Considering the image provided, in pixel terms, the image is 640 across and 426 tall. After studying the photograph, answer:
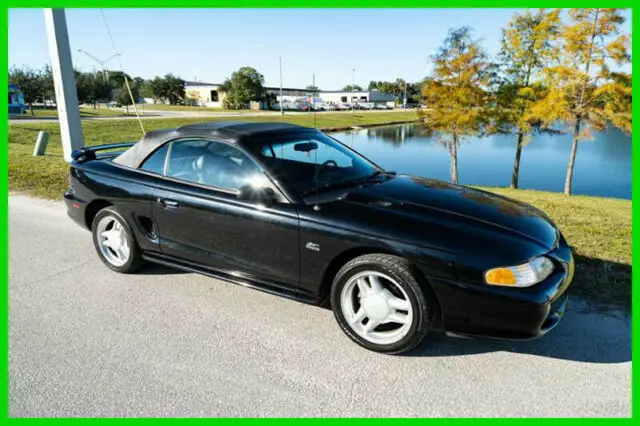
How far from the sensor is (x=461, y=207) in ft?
10.6

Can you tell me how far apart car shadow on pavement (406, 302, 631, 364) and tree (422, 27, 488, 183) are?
18121 mm

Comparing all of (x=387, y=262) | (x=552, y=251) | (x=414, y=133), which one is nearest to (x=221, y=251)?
(x=387, y=262)

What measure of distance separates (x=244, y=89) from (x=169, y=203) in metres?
67.8

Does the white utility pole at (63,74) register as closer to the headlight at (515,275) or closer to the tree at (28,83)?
the headlight at (515,275)

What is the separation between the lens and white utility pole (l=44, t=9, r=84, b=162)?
29.3 feet

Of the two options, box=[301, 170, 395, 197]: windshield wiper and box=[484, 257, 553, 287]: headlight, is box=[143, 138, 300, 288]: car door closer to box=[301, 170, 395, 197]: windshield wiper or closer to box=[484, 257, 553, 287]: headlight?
box=[301, 170, 395, 197]: windshield wiper

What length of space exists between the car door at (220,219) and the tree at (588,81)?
57.0 feet

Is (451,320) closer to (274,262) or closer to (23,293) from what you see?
(274,262)

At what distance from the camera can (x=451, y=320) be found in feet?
8.91

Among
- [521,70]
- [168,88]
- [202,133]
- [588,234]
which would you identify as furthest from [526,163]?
[168,88]

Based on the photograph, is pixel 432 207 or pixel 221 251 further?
pixel 221 251

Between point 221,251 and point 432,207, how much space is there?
65.9 inches

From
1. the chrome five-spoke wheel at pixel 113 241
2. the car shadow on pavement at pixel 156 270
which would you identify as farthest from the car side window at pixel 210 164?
the car shadow on pavement at pixel 156 270

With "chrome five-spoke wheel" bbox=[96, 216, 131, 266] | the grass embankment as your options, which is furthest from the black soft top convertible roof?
the grass embankment
